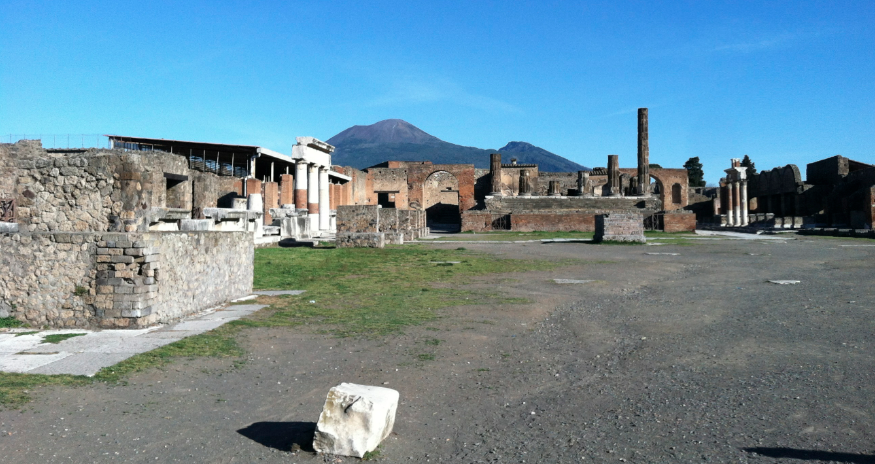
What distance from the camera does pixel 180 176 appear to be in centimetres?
918

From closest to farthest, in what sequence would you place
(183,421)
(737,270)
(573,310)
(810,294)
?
1. (183,421)
2. (573,310)
3. (810,294)
4. (737,270)

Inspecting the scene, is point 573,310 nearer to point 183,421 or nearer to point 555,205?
point 183,421

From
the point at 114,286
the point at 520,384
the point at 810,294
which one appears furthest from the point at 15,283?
the point at 810,294

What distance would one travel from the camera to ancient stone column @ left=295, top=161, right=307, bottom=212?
28.6m

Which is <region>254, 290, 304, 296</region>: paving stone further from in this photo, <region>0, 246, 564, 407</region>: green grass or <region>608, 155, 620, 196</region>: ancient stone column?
<region>608, 155, 620, 196</region>: ancient stone column

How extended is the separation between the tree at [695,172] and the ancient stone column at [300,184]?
68340mm

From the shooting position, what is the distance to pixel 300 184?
28.7 m

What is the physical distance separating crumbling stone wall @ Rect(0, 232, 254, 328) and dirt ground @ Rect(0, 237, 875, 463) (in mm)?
1102

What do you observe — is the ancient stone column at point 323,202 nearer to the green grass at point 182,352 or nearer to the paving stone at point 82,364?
the green grass at point 182,352

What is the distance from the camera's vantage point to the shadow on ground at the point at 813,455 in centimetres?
294

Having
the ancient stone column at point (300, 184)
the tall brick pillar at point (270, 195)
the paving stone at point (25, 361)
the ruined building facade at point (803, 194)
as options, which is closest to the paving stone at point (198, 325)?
the paving stone at point (25, 361)

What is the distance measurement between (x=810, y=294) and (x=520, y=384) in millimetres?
6447

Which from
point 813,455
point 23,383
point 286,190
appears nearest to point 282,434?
point 23,383

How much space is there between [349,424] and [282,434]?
19.7 inches
